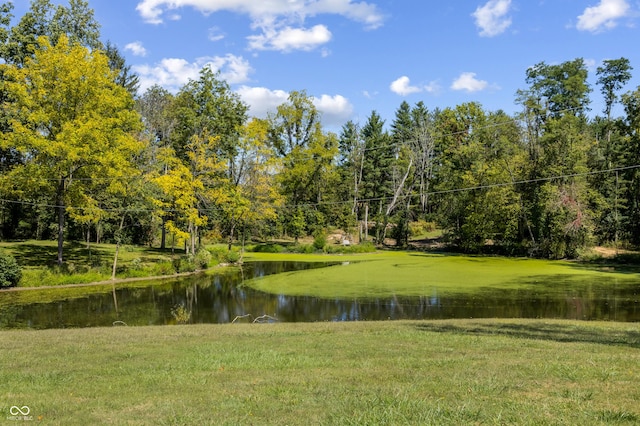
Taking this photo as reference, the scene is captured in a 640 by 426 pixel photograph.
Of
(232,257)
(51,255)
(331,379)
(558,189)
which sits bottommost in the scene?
(232,257)

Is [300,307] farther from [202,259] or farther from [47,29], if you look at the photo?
[47,29]

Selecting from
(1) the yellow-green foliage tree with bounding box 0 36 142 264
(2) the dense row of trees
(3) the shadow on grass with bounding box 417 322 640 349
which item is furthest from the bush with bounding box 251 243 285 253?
(3) the shadow on grass with bounding box 417 322 640 349

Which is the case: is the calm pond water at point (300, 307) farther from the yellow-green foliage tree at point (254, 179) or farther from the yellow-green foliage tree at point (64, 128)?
the yellow-green foliage tree at point (254, 179)

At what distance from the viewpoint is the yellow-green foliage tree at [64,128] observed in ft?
89.4

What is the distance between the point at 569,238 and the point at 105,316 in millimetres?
33906

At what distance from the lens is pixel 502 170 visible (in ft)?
144

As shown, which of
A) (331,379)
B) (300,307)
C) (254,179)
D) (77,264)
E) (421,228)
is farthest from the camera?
(421,228)

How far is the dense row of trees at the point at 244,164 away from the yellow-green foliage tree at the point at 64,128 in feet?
0.33

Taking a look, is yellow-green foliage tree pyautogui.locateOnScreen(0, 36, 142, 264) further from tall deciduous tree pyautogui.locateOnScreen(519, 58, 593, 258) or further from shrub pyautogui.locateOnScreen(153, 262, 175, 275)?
tall deciduous tree pyautogui.locateOnScreen(519, 58, 593, 258)

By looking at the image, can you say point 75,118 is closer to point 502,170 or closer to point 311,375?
point 311,375

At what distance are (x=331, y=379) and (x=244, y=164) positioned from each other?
41.5 m

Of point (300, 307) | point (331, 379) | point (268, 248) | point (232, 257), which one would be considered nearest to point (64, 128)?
point (232, 257)

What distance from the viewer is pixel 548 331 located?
11.6m

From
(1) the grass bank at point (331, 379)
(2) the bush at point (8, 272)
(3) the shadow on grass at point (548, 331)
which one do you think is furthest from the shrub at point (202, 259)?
(3) the shadow on grass at point (548, 331)
